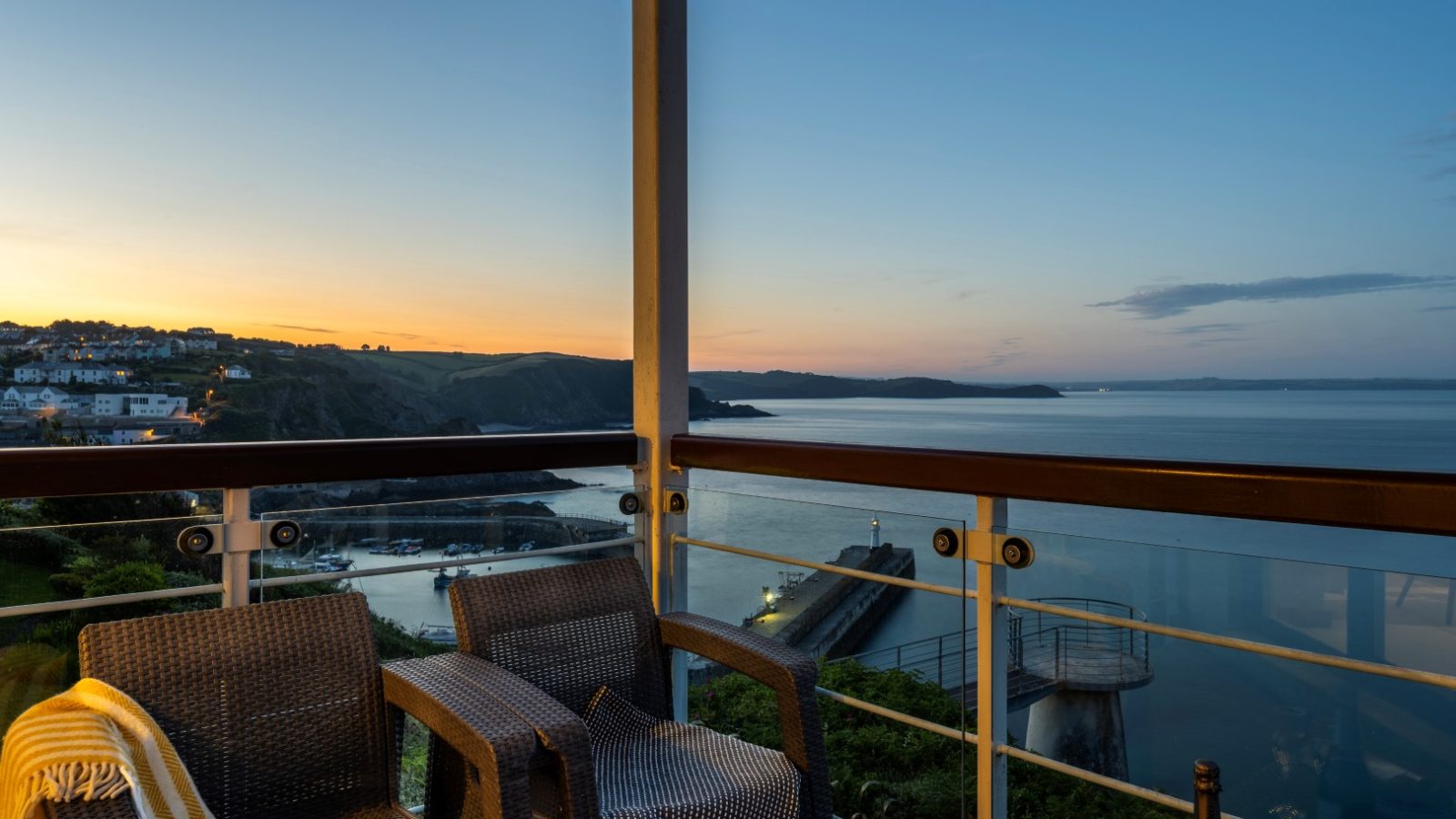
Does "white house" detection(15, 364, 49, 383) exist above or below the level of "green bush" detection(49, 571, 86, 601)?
above

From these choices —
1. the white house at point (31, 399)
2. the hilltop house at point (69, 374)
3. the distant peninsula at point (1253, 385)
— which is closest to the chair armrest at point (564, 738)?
the white house at point (31, 399)

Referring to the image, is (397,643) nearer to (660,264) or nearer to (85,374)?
(660,264)

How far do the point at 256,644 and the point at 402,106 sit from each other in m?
4.89

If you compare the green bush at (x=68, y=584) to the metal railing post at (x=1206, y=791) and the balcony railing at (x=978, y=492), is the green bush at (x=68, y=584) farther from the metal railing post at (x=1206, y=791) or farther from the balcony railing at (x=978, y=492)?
the metal railing post at (x=1206, y=791)

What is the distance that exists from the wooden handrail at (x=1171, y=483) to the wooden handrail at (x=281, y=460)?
74cm

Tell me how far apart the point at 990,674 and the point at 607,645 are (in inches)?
36.0

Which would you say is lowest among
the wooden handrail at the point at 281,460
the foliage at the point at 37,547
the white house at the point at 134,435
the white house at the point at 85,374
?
the foliage at the point at 37,547

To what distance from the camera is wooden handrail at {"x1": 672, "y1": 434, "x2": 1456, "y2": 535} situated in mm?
1415

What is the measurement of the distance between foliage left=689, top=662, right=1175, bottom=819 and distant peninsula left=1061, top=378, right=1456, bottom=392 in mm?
9511

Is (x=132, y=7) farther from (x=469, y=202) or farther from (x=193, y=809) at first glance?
(x=193, y=809)

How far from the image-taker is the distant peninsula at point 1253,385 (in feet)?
32.0

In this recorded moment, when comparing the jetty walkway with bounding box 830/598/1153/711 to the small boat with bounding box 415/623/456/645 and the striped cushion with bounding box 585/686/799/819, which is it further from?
the small boat with bounding box 415/623/456/645

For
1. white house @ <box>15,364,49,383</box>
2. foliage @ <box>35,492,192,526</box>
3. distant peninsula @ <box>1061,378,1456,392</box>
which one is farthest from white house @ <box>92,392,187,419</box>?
distant peninsula @ <box>1061,378,1456,392</box>

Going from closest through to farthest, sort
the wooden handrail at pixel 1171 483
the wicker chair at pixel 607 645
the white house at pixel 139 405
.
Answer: the wooden handrail at pixel 1171 483
the wicker chair at pixel 607 645
the white house at pixel 139 405
